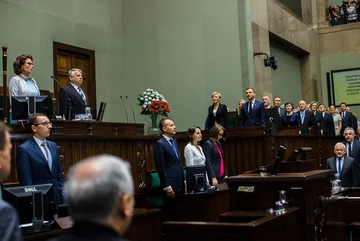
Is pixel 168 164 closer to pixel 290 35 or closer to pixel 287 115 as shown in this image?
pixel 287 115

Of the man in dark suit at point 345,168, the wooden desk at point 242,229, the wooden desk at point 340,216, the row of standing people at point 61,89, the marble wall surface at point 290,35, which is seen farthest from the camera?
the marble wall surface at point 290,35

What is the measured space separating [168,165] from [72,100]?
5.20 feet

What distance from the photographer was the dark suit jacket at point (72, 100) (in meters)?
6.50

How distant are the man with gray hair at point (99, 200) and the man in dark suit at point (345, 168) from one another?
590 centimetres

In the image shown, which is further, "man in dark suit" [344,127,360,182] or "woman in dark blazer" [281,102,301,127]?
"woman in dark blazer" [281,102,301,127]

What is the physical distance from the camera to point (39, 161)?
167 inches

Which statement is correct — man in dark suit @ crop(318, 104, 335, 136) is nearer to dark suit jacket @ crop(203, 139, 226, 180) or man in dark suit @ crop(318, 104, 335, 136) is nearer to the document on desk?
dark suit jacket @ crop(203, 139, 226, 180)

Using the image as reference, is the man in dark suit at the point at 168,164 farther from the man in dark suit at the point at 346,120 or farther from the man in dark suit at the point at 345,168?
the man in dark suit at the point at 346,120

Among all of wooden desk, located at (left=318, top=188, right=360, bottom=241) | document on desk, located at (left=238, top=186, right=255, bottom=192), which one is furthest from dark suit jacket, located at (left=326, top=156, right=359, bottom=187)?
document on desk, located at (left=238, top=186, right=255, bottom=192)

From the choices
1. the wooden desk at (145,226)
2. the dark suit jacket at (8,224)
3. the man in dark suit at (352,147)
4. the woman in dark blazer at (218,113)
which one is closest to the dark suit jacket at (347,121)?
the man in dark suit at (352,147)

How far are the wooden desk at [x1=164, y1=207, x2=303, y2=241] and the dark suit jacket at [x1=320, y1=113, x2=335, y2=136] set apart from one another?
8.94 m

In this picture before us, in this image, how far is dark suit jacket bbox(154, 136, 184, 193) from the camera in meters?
5.79

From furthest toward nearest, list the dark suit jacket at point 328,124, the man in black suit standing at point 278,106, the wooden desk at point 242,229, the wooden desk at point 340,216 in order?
1. the dark suit jacket at point 328,124
2. the man in black suit standing at point 278,106
3. the wooden desk at point 340,216
4. the wooden desk at point 242,229

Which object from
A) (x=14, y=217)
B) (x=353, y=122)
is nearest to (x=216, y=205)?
(x=14, y=217)
